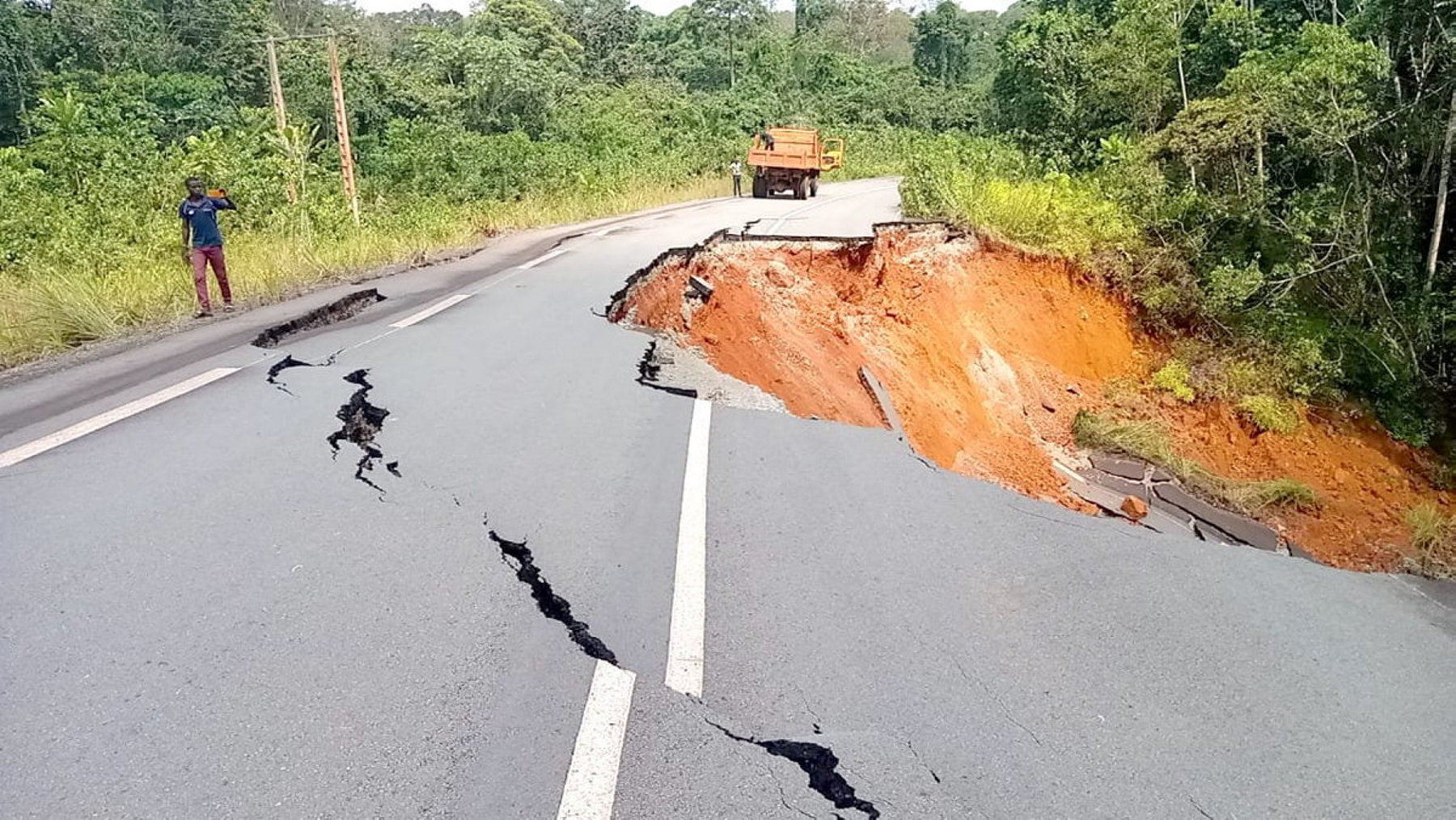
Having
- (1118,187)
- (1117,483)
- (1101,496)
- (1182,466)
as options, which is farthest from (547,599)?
(1118,187)

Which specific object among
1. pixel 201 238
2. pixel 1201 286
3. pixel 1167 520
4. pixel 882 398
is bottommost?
pixel 1167 520

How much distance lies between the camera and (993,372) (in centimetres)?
1302

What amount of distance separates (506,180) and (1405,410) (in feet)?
68.3

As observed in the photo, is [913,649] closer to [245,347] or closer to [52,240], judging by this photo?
[245,347]

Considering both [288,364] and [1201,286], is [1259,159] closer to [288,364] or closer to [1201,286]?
[1201,286]

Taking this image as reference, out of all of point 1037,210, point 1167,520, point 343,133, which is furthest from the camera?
point 343,133

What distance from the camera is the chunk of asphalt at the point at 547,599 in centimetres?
328

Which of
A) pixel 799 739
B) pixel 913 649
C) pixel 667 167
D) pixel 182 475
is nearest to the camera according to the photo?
pixel 799 739

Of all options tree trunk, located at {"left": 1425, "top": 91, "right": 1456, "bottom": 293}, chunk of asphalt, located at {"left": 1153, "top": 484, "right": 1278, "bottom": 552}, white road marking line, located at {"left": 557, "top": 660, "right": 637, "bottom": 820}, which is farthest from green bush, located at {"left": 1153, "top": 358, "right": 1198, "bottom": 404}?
white road marking line, located at {"left": 557, "top": 660, "right": 637, "bottom": 820}

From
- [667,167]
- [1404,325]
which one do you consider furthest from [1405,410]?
[667,167]

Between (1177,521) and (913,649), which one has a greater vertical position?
(913,649)

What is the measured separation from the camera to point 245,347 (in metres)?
7.93

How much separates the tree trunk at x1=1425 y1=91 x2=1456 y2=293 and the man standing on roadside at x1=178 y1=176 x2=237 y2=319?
47.6 feet

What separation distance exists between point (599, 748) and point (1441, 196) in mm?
13205
